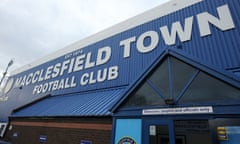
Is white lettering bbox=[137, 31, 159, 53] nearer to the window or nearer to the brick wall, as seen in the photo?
the window

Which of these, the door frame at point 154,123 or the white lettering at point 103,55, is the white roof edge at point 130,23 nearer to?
the white lettering at point 103,55

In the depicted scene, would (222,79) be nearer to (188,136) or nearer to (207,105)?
(207,105)

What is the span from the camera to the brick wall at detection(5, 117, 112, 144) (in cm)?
755

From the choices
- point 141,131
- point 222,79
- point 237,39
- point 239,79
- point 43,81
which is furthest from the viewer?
point 43,81

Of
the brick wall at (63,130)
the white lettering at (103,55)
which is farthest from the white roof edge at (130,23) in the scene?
the brick wall at (63,130)

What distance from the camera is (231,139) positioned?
4.55 metres

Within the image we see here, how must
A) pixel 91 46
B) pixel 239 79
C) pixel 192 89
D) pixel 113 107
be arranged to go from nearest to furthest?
1. pixel 239 79
2. pixel 192 89
3. pixel 113 107
4. pixel 91 46

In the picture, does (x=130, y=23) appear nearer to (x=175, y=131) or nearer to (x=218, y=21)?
(x=218, y=21)

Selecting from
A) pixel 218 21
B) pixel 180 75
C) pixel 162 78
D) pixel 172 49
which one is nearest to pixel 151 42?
pixel 218 21

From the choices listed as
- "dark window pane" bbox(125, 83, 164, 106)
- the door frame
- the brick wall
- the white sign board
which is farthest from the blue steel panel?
the brick wall

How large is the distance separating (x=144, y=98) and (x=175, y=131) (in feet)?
5.21

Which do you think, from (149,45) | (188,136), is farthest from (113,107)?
(149,45)

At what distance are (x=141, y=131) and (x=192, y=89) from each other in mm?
2122

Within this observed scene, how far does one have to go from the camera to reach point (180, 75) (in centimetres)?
560
